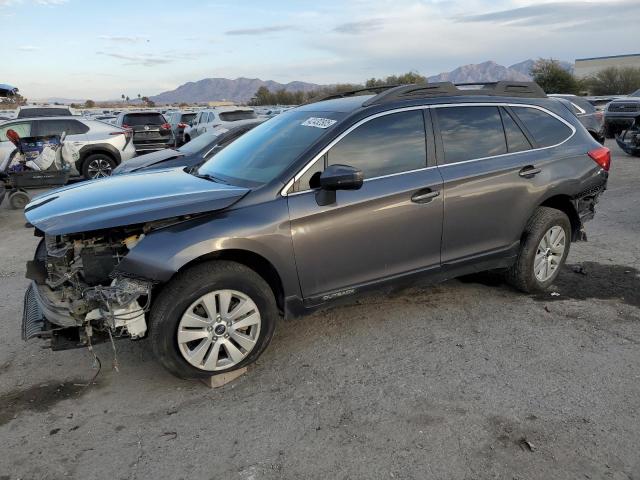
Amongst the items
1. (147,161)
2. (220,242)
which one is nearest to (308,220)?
(220,242)

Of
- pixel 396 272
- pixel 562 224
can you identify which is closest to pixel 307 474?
pixel 396 272

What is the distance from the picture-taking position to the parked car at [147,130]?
1695cm

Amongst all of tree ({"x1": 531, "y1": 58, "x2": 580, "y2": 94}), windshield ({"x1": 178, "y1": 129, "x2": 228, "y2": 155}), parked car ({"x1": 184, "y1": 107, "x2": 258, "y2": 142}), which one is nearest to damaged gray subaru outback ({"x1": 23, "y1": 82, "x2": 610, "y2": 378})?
windshield ({"x1": 178, "y1": 129, "x2": 228, "y2": 155})

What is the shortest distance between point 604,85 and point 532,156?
174 feet

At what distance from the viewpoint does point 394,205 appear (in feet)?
12.9

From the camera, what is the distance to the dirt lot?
9.18 feet

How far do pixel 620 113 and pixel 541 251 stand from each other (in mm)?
15144

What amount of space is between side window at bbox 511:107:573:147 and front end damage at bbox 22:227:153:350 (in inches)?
135

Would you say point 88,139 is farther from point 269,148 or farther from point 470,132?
point 470,132

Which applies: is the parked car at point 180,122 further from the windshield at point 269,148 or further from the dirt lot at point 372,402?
the dirt lot at point 372,402

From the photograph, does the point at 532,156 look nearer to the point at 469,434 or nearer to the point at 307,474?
the point at 469,434

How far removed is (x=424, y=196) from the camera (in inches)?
159

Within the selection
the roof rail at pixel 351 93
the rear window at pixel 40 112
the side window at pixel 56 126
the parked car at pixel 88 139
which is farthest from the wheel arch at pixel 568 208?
the rear window at pixel 40 112

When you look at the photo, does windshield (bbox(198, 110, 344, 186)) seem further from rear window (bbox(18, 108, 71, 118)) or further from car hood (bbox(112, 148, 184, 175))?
rear window (bbox(18, 108, 71, 118))
